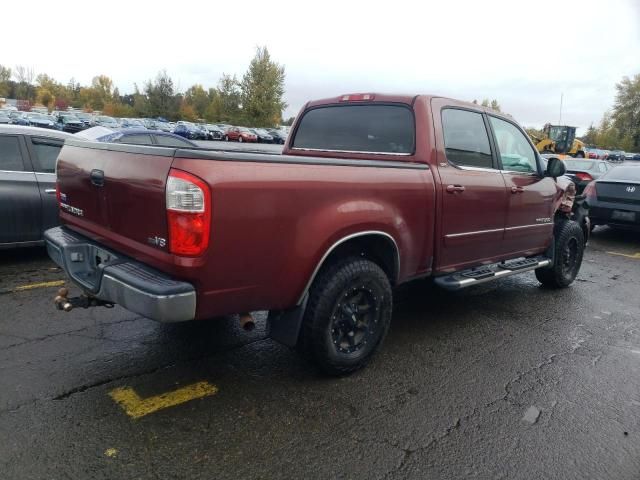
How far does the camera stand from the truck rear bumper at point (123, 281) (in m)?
2.58

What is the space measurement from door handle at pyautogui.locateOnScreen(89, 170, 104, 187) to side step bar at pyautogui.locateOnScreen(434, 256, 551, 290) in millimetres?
2569

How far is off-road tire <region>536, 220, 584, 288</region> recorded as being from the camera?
575cm

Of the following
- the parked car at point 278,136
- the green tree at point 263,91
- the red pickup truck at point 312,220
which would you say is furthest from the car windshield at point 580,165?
the green tree at point 263,91

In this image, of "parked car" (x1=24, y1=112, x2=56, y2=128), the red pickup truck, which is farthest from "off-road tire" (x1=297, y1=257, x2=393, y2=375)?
"parked car" (x1=24, y1=112, x2=56, y2=128)

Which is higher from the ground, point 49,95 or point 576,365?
point 49,95

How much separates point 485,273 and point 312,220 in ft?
6.91

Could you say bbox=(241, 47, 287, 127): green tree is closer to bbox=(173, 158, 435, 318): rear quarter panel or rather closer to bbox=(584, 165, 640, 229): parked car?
bbox=(584, 165, 640, 229): parked car

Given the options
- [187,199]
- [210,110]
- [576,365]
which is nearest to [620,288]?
[576,365]

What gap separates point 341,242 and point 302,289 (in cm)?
39

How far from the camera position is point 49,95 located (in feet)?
273

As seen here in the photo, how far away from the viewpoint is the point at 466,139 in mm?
4328

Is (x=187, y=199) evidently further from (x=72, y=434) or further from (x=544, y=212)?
(x=544, y=212)

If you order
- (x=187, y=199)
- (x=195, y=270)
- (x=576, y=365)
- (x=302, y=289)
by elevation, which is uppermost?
(x=187, y=199)

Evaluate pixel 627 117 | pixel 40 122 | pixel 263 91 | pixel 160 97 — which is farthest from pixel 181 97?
pixel 627 117
